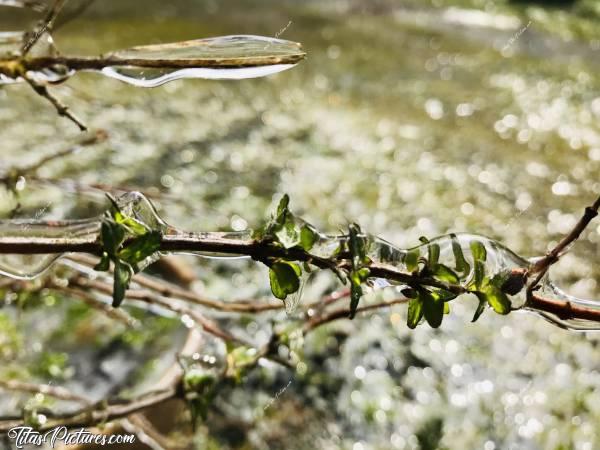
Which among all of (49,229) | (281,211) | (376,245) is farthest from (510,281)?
(49,229)

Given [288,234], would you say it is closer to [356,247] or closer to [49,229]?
[356,247]

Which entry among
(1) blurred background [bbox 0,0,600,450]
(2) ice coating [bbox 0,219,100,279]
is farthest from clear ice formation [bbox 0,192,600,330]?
(1) blurred background [bbox 0,0,600,450]

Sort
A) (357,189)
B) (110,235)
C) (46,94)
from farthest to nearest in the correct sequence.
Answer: (357,189), (46,94), (110,235)

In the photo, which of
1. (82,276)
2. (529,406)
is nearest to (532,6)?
(529,406)

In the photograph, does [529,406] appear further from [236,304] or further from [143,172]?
[143,172]

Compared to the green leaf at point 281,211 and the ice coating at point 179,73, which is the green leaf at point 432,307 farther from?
the ice coating at point 179,73

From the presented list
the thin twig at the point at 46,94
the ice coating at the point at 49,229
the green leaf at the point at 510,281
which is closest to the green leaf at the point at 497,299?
the green leaf at the point at 510,281
